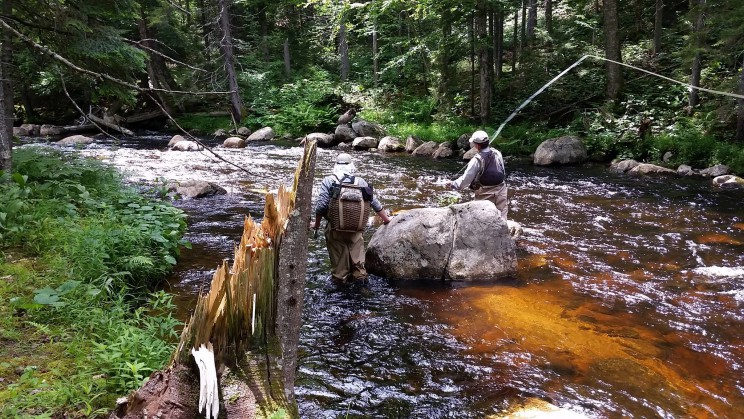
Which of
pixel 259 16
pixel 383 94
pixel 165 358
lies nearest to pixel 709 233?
pixel 165 358

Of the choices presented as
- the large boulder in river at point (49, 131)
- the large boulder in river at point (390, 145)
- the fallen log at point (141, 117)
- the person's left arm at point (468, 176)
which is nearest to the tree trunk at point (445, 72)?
the large boulder in river at point (390, 145)

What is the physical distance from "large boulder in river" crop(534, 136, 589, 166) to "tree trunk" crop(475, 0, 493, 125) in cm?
411

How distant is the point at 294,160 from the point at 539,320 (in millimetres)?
12777

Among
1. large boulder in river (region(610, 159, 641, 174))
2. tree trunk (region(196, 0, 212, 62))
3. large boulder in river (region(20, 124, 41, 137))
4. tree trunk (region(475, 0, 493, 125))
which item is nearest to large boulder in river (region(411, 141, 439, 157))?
tree trunk (region(475, 0, 493, 125))

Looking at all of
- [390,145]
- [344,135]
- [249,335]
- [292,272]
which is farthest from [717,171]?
[249,335]

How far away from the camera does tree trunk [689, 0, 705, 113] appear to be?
13533mm

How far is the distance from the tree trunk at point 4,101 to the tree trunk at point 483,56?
1447 cm

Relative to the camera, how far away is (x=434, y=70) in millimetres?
24000

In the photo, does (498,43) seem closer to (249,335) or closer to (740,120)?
(740,120)

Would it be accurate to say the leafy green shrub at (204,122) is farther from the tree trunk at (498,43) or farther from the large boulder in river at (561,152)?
the large boulder in river at (561,152)

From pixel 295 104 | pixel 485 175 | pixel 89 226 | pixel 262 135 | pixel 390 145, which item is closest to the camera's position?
pixel 89 226

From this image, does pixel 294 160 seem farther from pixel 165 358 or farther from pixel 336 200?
pixel 165 358

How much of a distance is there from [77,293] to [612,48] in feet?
62.3

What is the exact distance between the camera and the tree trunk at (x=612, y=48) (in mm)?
17422
